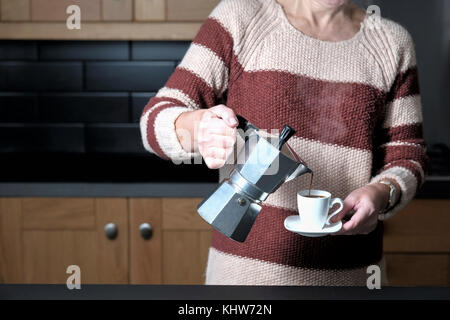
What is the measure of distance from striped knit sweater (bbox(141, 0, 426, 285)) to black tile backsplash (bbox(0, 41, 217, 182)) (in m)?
0.70

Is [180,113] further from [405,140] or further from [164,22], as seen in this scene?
[164,22]

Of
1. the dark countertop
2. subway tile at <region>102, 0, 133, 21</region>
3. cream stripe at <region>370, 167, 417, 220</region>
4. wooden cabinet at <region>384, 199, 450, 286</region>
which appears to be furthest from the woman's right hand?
subway tile at <region>102, 0, 133, 21</region>

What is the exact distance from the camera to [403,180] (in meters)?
0.57

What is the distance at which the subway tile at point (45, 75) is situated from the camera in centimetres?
128

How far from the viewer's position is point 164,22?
44.8 inches

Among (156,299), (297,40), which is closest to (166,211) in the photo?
(297,40)

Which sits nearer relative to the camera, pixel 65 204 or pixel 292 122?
pixel 292 122

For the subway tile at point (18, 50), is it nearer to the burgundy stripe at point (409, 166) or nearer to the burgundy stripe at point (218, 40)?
the burgundy stripe at point (218, 40)

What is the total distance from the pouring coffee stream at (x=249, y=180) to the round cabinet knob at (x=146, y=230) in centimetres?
53

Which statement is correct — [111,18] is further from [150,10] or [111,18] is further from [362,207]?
[362,207]

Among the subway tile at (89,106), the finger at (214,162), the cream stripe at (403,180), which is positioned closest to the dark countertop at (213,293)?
the finger at (214,162)

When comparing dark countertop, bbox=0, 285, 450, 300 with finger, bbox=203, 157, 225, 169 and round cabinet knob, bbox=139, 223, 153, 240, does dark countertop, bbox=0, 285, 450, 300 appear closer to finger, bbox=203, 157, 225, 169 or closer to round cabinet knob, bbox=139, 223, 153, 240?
finger, bbox=203, 157, 225, 169
